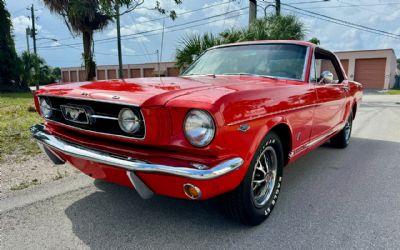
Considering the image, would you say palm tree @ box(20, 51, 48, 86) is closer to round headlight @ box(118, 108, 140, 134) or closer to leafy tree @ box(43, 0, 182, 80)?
leafy tree @ box(43, 0, 182, 80)

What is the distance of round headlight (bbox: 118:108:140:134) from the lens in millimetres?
2137

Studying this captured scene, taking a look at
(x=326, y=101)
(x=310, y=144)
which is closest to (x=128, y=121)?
(x=310, y=144)

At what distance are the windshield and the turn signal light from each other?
1.77m

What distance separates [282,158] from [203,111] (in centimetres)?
118

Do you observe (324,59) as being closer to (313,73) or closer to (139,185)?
(313,73)

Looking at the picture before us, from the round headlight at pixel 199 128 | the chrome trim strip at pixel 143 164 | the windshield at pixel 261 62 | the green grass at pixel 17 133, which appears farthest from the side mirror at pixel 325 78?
the green grass at pixel 17 133

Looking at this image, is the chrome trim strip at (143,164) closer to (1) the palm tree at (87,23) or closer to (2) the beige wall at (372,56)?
(1) the palm tree at (87,23)

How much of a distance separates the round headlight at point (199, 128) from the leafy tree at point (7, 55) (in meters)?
19.4

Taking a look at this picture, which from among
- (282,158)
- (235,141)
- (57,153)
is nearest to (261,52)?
(282,158)

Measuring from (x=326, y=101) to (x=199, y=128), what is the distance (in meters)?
2.25

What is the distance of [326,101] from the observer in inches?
144

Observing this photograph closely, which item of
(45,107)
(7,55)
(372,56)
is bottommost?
(45,107)

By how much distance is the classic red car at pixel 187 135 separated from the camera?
1.99 meters

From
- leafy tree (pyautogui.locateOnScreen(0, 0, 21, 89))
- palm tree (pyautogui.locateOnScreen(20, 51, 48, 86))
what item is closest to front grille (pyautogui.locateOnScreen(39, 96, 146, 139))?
leafy tree (pyautogui.locateOnScreen(0, 0, 21, 89))
